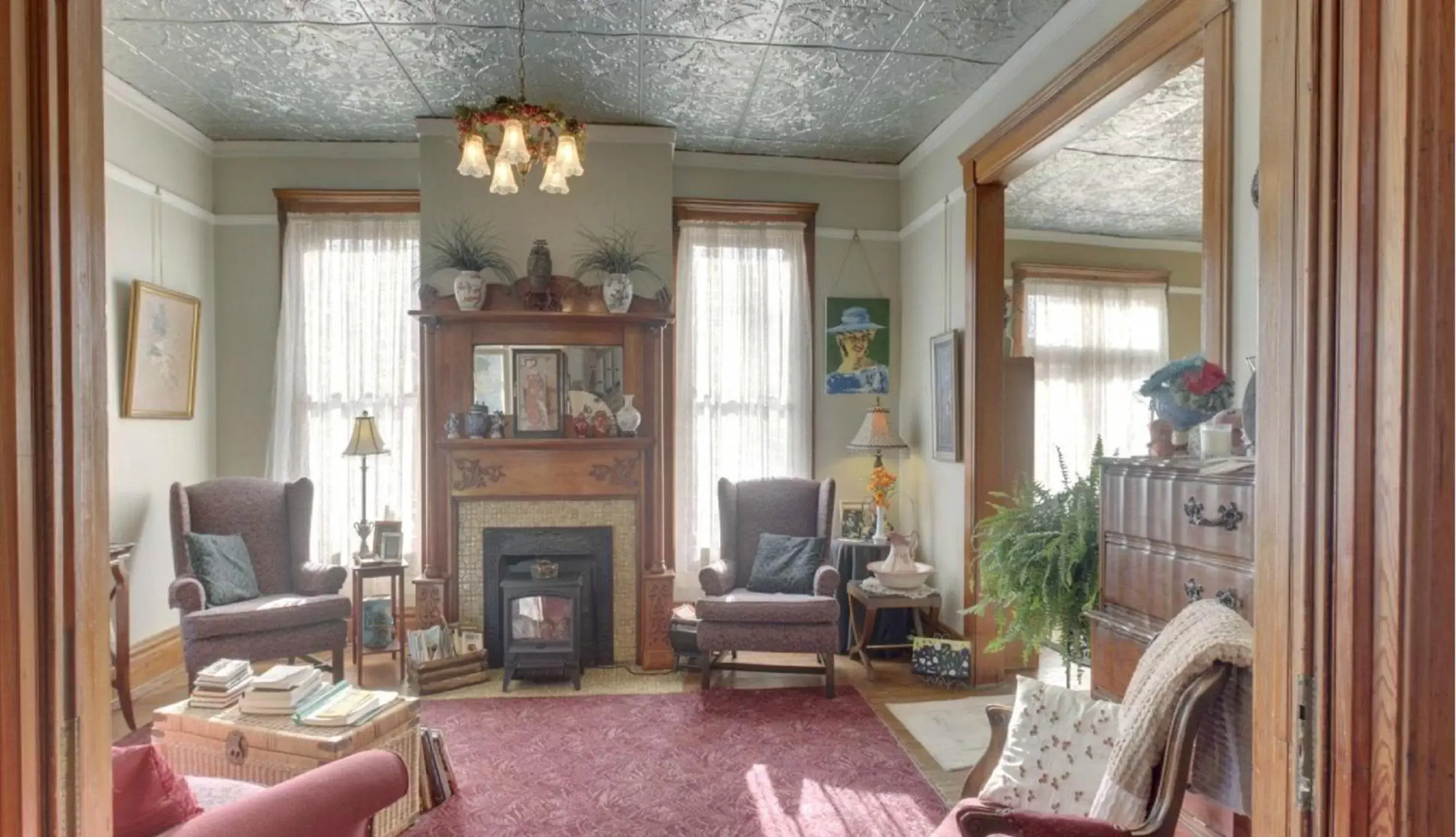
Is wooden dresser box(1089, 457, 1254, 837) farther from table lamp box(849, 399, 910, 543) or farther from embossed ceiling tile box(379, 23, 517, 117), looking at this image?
embossed ceiling tile box(379, 23, 517, 117)

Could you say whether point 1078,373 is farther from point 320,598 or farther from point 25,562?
point 25,562

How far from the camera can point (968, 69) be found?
12.6ft

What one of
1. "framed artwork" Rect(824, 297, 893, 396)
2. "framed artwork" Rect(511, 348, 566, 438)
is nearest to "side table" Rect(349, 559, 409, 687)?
"framed artwork" Rect(511, 348, 566, 438)

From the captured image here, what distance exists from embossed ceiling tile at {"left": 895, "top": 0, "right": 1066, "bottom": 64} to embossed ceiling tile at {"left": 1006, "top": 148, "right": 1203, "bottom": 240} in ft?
3.75

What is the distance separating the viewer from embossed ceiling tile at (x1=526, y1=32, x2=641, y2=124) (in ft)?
11.9

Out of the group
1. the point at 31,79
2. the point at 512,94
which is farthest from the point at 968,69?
the point at 31,79

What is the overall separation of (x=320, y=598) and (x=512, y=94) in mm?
2759

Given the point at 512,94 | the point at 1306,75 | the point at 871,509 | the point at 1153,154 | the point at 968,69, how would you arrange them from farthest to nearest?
the point at 871,509
the point at 1153,154
the point at 512,94
the point at 968,69
the point at 1306,75

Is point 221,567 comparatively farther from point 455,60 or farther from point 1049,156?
point 1049,156

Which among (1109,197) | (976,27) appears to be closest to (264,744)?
(976,27)

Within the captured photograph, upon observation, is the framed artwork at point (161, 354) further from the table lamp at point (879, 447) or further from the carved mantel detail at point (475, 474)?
the table lamp at point (879, 447)

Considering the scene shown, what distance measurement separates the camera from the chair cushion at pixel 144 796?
1525 millimetres

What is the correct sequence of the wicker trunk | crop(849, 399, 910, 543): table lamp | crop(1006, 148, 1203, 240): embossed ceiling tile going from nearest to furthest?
the wicker trunk
crop(849, 399, 910, 543): table lamp
crop(1006, 148, 1203, 240): embossed ceiling tile

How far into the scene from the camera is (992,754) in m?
2.10
